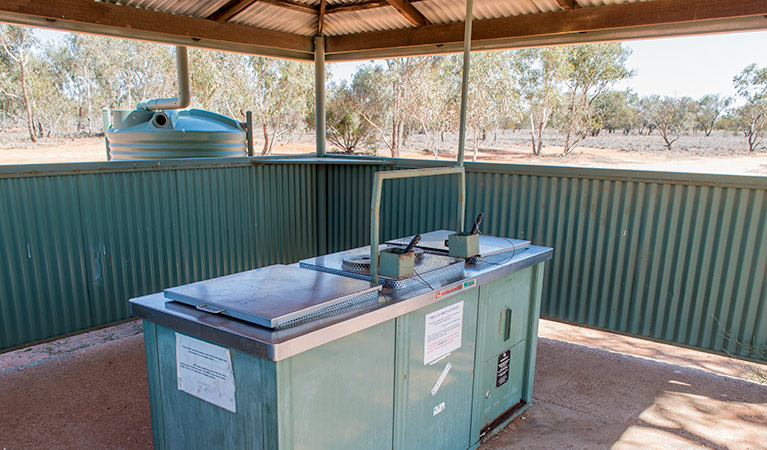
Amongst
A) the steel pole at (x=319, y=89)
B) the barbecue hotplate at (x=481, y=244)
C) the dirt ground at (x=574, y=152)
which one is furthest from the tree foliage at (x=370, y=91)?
the barbecue hotplate at (x=481, y=244)

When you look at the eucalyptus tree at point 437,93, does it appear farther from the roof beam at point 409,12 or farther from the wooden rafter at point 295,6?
the roof beam at point 409,12

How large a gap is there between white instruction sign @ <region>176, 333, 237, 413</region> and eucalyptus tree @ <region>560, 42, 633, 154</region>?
26.1m

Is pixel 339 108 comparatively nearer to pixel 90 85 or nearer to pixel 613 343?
pixel 90 85

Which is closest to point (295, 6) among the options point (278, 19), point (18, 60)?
point (278, 19)

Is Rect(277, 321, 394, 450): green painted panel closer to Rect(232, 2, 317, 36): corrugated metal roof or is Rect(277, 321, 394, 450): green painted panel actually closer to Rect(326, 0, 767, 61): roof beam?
Rect(326, 0, 767, 61): roof beam

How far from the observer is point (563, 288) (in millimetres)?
5344

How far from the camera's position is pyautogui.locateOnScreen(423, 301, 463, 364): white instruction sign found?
2797 millimetres

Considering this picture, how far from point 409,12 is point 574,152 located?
25.9m

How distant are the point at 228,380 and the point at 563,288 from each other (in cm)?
412

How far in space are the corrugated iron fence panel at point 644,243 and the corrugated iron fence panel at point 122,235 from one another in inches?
93.7

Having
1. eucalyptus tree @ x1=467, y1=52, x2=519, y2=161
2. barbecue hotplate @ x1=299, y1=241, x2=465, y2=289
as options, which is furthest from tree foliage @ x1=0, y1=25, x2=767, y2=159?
barbecue hotplate @ x1=299, y1=241, x2=465, y2=289

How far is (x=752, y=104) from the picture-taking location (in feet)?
88.1

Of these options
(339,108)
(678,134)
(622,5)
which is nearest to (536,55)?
(339,108)

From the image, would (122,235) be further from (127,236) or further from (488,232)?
(488,232)
